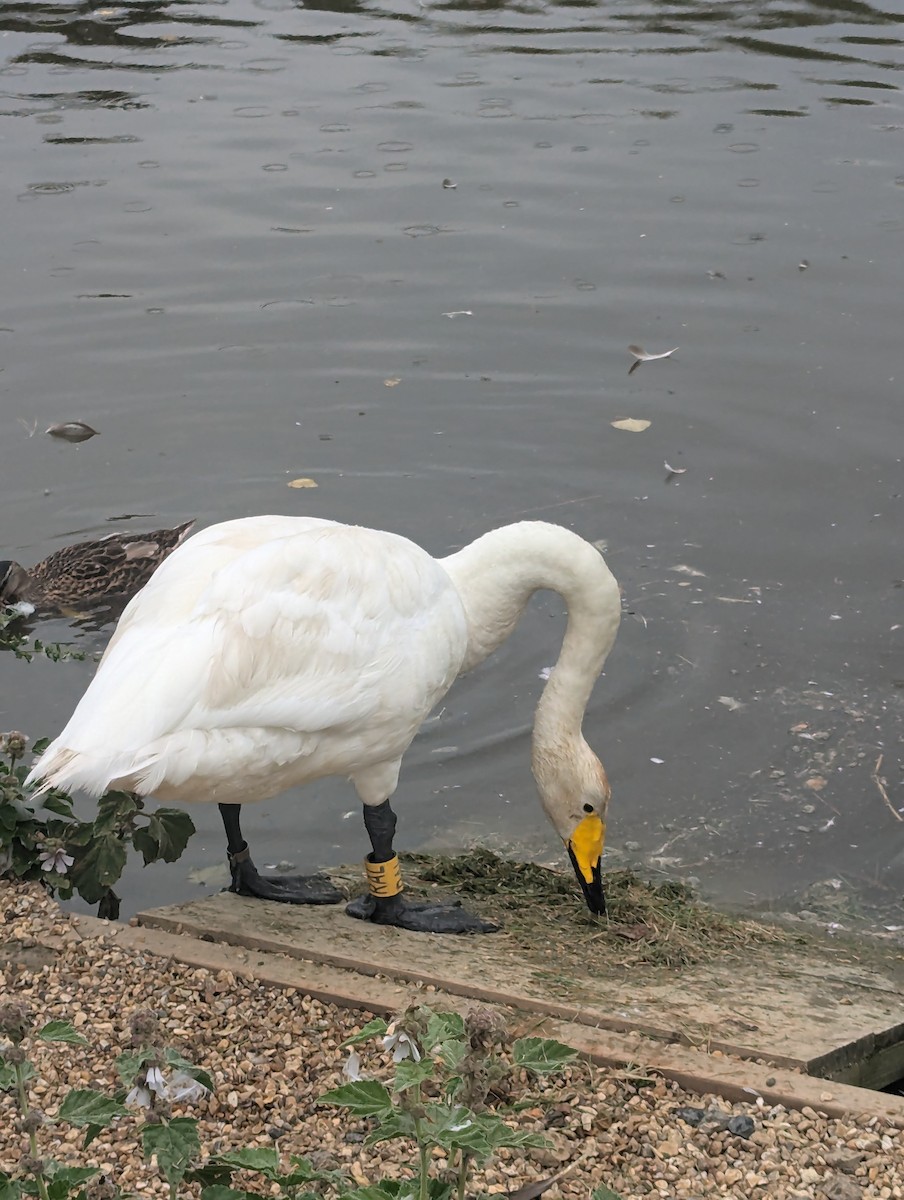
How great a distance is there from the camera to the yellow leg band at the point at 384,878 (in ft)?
16.7

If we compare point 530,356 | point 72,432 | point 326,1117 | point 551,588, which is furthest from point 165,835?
point 530,356

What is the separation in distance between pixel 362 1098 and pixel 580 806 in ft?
9.31

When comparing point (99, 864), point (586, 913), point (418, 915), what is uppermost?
point (99, 864)

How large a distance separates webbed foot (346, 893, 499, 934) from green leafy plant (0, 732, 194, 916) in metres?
0.71

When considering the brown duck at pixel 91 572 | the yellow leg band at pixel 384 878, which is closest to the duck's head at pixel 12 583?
the brown duck at pixel 91 572

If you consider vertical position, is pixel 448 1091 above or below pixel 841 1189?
above

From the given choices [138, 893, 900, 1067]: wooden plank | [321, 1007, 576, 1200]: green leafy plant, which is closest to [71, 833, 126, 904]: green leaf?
[138, 893, 900, 1067]: wooden plank

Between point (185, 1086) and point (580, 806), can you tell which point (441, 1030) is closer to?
point (185, 1086)

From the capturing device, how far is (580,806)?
5418mm

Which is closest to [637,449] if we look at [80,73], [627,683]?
[627,683]

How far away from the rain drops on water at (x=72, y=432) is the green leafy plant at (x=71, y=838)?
4974mm

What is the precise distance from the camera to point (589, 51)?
1541 centimetres

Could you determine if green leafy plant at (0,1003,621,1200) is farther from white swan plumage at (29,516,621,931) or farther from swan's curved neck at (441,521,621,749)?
swan's curved neck at (441,521,621,749)

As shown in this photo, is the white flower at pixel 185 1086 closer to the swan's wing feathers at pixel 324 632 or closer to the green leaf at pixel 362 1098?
the green leaf at pixel 362 1098
